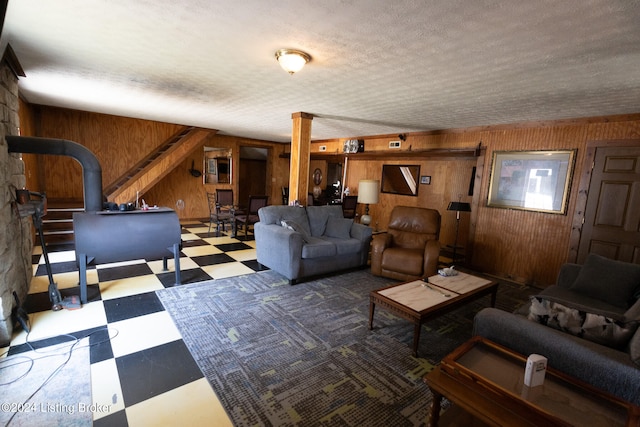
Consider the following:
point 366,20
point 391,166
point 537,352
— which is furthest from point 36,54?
point 391,166

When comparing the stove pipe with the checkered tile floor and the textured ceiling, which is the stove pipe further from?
the checkered tile floor

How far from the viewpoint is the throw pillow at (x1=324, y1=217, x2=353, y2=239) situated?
14.4 ft

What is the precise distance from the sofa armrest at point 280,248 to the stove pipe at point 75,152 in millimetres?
1839

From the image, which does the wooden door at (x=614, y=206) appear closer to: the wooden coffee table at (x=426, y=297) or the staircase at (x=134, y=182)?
the wooden coffee table at (x=426, y=297)

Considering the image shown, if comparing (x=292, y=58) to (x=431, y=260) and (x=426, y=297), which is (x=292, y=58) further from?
(x=431, y=260)

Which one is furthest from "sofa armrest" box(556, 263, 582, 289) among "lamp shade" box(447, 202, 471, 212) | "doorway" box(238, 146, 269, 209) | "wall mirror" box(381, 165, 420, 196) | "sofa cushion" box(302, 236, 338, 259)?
"doorway" box(238, 146, 269, 209)

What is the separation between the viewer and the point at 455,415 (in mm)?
1481

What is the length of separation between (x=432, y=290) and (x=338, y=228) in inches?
77.7

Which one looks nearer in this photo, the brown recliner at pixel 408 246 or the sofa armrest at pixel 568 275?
the sofa armrest at pixel 568 275

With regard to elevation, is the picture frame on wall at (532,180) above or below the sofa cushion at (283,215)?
above

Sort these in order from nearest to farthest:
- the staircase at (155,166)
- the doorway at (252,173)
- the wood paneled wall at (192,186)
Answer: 1. the staircase at (155,166)
2. the wood paneled wall at (192,186)
3. the doorway at (252,173)

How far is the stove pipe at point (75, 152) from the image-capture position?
257 centimetres

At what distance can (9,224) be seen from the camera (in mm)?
2443

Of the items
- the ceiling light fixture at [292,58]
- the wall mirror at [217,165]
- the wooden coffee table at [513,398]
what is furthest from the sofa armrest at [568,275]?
the wall mirror at [217,165]
